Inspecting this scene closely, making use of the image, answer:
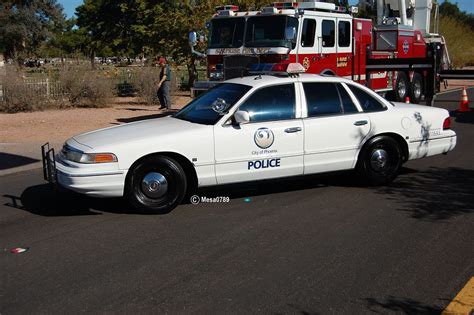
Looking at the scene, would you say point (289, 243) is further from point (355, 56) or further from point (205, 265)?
point (355, 56)

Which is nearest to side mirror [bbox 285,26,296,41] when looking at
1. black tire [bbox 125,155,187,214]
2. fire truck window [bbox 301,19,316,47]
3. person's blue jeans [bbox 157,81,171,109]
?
fire truck window [bbox 301,19,316,47]

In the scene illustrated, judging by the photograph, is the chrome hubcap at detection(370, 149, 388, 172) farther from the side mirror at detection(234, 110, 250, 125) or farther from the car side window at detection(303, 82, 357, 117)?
the side mirror at detection(234, 110, 250, 125)

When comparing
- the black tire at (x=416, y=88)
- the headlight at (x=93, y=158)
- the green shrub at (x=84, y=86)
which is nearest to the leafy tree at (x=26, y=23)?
the green shrub at (x=84, y=86)

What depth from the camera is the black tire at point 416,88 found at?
18062mm

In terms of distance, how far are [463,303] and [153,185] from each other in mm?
3575

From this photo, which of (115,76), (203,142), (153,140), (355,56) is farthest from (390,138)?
(115,76)

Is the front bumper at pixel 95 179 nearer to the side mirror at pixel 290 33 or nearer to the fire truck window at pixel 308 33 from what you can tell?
the side mirror at pixel 290 33

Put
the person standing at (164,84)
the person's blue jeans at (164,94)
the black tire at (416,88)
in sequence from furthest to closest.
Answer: the black tire at (416,88)
the person's blue jeans at (164,94)
the person standing at (164,84)

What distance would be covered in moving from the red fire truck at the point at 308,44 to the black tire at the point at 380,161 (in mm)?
5548

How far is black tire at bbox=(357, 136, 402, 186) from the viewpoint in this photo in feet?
24.4

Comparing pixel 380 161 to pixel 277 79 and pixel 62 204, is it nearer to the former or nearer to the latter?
pixel 277 79

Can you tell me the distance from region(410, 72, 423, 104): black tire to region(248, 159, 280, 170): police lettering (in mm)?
12517

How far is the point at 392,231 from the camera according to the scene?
563cm

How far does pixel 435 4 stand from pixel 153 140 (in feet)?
56.0
